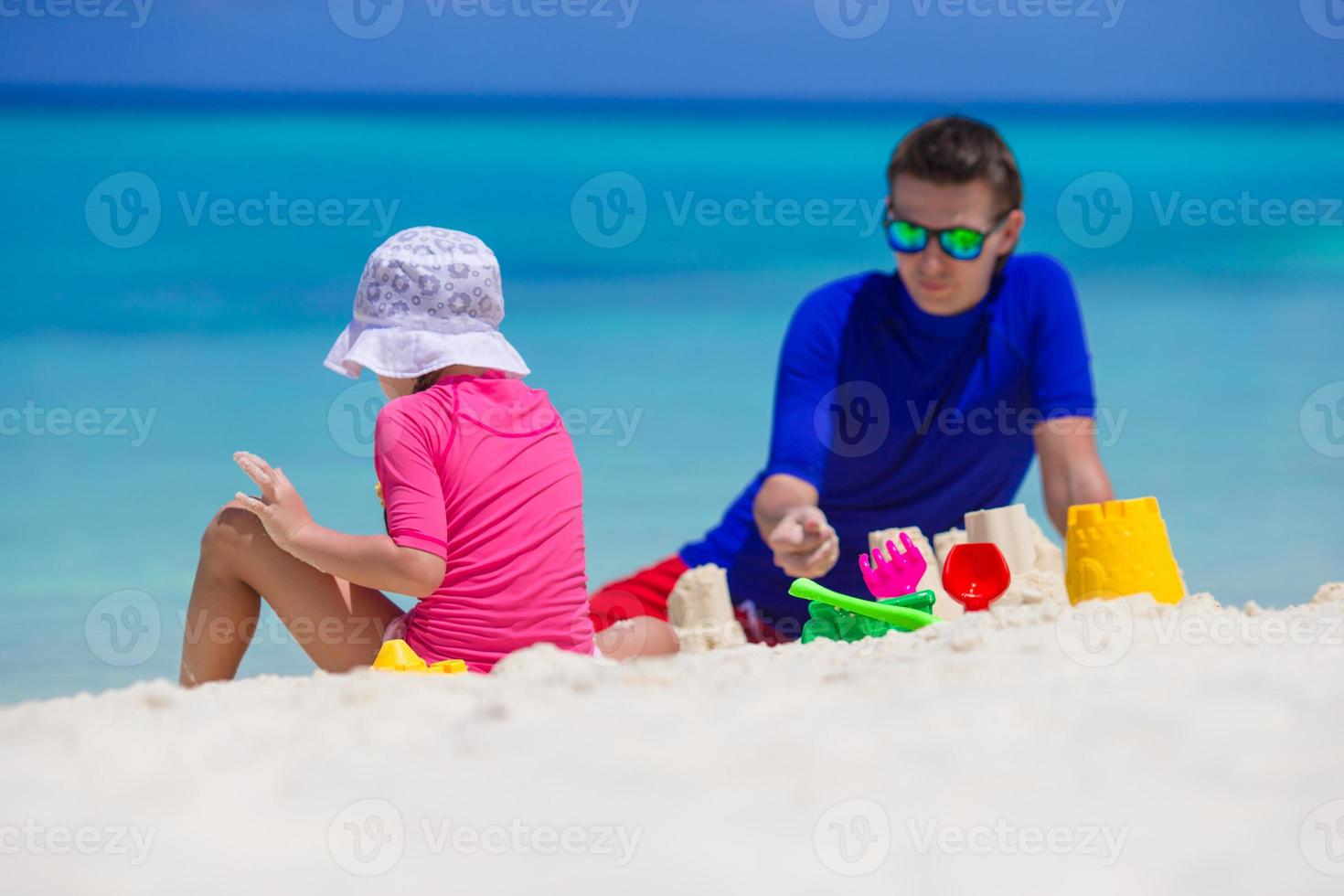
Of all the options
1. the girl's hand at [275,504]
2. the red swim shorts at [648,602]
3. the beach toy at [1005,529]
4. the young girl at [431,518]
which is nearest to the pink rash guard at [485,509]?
the young girl at [431,518]

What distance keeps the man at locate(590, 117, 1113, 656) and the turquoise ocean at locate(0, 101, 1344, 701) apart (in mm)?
779

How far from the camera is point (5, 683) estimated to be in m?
3.08

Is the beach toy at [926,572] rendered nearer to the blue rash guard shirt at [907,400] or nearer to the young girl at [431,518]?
the blue rash guard shirt at [907,400]

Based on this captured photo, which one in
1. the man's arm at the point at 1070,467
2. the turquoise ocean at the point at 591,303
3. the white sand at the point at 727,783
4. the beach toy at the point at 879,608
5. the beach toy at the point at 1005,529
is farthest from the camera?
the turquoise ocean at the point at 591,303

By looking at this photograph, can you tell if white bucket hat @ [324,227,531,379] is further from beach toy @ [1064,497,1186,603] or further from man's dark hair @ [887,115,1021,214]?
man's dark hair @ [887,115,1021,214]

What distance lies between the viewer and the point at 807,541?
2.02m

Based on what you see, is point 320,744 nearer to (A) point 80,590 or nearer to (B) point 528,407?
(B) point 528,407

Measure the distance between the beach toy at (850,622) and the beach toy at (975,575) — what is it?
2.2 inches

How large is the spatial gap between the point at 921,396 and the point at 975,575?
0.84 metres

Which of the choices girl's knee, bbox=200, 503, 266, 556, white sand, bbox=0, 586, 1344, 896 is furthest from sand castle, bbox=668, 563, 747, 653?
white sand, bbox=0, 586, 1344, 896

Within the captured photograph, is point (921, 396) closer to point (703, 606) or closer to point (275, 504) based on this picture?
point (703, 606)

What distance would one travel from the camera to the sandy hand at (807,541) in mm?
2016

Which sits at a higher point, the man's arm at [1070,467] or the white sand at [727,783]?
the man's arm at [1070,467]

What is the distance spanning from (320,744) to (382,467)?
1.86 ft
